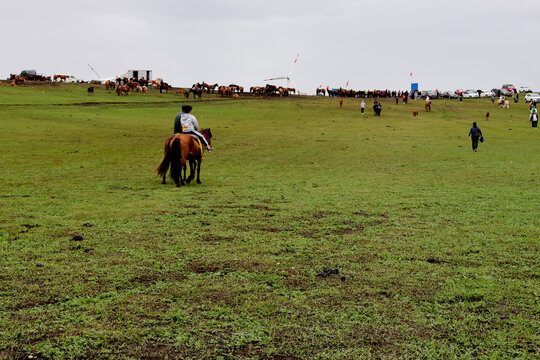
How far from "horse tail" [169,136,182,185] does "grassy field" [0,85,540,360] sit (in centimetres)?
50

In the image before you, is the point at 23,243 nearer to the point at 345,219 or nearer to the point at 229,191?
the point at 345,219

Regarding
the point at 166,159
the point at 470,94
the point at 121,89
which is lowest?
the point at 166,159

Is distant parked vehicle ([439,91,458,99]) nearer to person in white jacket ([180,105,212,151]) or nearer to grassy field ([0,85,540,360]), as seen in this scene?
grassy field ([0,85,540,360])

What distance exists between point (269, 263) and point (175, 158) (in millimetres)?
7965

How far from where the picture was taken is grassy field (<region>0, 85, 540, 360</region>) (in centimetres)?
479

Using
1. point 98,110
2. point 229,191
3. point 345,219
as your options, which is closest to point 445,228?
point 345,219

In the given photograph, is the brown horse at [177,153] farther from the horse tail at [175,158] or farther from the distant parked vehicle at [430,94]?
the distant parked vehicle at [430,94]

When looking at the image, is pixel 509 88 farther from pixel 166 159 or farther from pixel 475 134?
pixel 166 159

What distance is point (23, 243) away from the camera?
25.5 feet

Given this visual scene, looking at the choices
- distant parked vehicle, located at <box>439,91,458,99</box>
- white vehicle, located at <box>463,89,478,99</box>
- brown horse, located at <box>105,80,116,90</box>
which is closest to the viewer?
brown horse, located at <box>105,80,116,90</box>

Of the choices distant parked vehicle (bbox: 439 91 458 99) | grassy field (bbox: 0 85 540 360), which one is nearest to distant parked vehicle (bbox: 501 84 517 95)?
distant parked vehicle (bbox: 439 91 458 99)

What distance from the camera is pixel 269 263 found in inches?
279

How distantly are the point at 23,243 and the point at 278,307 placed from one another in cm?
455

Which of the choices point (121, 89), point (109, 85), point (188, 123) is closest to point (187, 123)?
point (188, 123)
